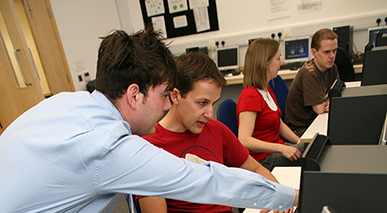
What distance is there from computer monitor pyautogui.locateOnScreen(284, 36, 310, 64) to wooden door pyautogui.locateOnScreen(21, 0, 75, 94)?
3183 millimetres

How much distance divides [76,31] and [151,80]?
3598mm

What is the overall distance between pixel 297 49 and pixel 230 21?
116 centimetres

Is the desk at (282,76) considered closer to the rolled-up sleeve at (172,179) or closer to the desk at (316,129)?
the desk at (316,129)

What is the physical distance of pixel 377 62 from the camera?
138 centimetres

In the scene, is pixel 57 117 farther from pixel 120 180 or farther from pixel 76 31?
pixel 76 31

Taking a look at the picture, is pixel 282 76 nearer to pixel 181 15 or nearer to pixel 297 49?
pixel 297 49

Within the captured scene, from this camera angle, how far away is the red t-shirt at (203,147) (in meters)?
1.08

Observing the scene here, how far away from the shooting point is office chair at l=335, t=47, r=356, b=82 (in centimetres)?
310

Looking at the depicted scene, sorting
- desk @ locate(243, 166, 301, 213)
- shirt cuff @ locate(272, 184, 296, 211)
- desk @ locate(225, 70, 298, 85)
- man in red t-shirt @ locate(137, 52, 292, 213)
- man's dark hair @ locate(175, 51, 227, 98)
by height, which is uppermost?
man's dark hair @ locate(175, 51, 227, 98)

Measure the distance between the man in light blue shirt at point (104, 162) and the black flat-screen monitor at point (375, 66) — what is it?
1.01m

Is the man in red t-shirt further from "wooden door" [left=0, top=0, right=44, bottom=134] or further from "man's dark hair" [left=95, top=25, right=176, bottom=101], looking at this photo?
"wooden door" [left=0, top=0, right=44, bottom=134]

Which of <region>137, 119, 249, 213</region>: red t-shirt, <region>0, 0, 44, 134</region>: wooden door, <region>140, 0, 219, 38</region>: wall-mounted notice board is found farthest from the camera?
<region>140, 0, 219, 38</region>: wall-mounted notice board

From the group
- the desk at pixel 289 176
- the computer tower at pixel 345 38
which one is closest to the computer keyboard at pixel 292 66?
the computer tower at pixel 345 38

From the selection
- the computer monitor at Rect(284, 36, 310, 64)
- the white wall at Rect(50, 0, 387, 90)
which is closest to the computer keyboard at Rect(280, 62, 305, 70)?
the computer monitor at Rect(284, 36, 310, 64)
